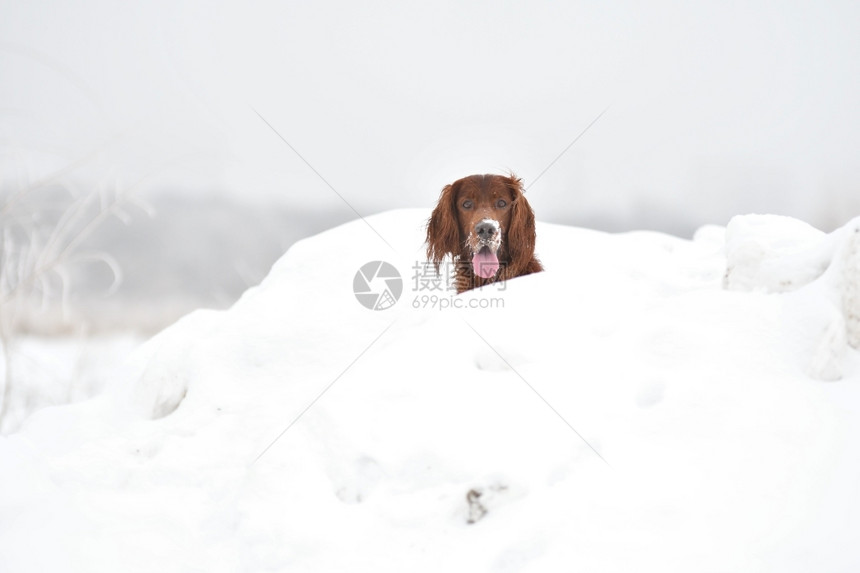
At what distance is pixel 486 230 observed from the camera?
3.62 m

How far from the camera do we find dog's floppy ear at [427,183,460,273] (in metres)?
3.87

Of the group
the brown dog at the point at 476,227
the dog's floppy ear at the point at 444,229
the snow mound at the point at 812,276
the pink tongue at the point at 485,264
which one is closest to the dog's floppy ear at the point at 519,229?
the brown dog at the point at 476,227

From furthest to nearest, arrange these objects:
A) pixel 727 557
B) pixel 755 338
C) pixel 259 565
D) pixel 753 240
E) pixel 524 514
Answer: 1. pixel 753 240
2. pixel 755 338
3. pixel 259 565
4. pixel 524 514
5. pixel 727 557

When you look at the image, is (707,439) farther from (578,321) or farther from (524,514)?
(578,321)

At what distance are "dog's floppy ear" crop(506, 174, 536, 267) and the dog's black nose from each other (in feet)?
0.76

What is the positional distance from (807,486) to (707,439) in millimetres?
276

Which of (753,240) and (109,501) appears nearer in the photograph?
(109,501)

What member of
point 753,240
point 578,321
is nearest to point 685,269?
point 753,240

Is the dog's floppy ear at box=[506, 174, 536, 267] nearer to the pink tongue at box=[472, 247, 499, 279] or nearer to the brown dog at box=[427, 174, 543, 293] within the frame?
the brown dog at box=[427, 174, 543, 293]

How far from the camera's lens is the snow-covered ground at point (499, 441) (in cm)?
153

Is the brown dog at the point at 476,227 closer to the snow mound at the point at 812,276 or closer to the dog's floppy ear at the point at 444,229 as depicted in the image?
the dog's floppy ear at the point at 444,229

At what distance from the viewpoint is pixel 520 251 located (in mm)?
3850

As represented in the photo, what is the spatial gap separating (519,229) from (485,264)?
37cm

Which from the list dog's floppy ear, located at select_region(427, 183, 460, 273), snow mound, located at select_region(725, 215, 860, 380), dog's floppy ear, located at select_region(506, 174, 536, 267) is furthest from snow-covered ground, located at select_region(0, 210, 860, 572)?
dog's floppy ear, located at select_region(427, 183, 460, 273)
